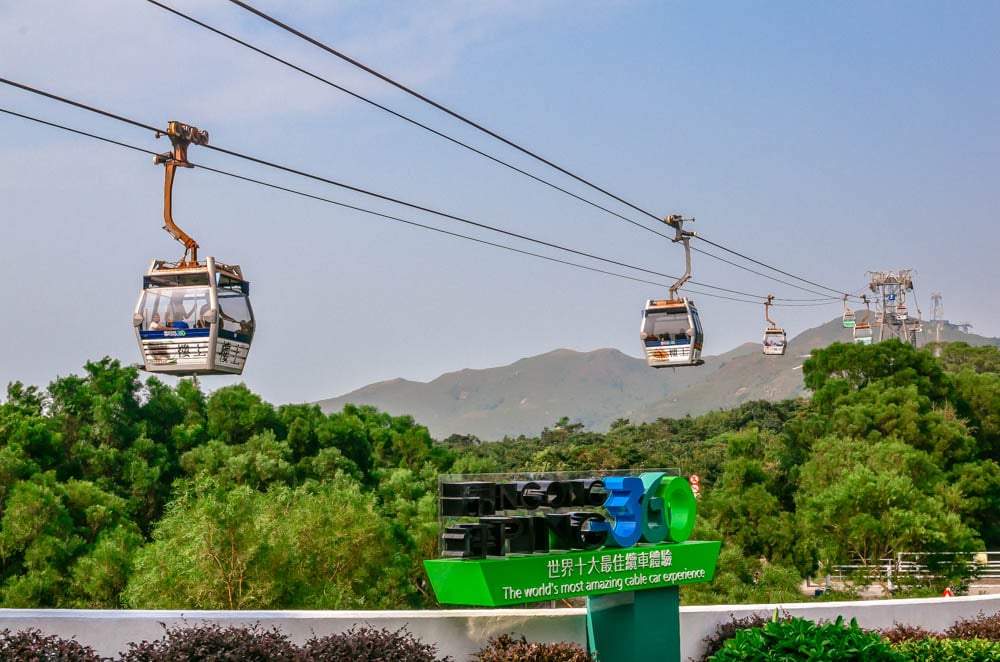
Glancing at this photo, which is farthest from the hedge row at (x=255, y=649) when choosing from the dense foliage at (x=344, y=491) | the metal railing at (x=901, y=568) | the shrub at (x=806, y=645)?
the metal railing at (x=901, y=568)

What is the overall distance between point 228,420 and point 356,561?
19.0 m

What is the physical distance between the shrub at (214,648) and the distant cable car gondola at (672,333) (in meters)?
13.7

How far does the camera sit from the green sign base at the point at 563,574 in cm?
998

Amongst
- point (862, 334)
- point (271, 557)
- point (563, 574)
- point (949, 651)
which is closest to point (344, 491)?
point (271, 557)

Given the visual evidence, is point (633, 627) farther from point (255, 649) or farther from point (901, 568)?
point (901, 568)

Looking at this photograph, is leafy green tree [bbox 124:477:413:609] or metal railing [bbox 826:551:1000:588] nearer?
leafy green tree [bbox 124:477:413:609]

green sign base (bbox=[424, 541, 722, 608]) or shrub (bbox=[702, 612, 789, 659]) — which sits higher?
green sign base (bbox=[424, 541, 722, 608])

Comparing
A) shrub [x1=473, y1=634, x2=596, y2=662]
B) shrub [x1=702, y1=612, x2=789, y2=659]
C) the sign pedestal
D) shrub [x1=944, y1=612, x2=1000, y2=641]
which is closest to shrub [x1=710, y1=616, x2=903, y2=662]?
shrub [x1=473, y1=634, x2=596, y2=662]

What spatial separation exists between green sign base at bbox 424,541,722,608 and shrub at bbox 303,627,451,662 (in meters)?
0.87

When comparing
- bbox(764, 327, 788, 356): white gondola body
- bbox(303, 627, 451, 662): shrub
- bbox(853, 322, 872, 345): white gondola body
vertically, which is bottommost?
bbox(303, 627, 451, 662): shrub

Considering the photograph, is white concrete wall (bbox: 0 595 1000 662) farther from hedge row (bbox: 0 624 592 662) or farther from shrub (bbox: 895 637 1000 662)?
shrub (bbox: 895 637 1000 662)

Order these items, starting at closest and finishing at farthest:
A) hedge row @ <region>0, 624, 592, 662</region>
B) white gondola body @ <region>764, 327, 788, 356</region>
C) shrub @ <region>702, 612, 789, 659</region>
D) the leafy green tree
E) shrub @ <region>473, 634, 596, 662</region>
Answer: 1. hedge row @ <region>0, 624, 592, 662</region>
2. shrub @ <region>473, 634, 596, 662</region>
3. shrub @ <region>702, 612, 789, 659</region>
4. the leafy green tree
5. white gondola body @ <region>764, 327, 788, 356</region>

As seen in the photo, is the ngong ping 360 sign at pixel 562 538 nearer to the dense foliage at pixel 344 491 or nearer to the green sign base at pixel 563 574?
the green sign base at pixel 563 574

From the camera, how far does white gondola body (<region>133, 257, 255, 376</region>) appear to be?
1351cm
